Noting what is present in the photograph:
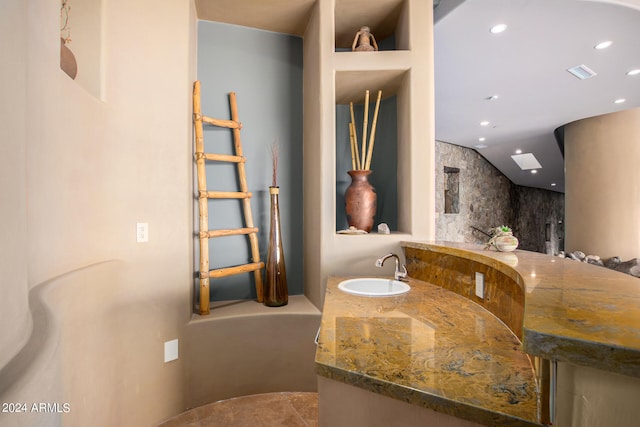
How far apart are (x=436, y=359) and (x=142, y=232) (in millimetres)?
1584

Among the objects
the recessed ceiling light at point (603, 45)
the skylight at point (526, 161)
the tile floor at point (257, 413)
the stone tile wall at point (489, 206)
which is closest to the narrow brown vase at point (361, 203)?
the tile floor at point (257, 413)

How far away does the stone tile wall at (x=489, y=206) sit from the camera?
7250 millimetres

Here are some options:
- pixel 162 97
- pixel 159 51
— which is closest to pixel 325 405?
pixel 162 97

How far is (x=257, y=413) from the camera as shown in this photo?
191 centimetres

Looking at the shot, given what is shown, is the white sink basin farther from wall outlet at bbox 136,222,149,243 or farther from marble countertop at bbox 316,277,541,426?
wall outlet at bbox 136,222,149,243

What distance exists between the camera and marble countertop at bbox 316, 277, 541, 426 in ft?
2.18

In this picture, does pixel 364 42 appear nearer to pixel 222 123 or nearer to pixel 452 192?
pixel 222 123

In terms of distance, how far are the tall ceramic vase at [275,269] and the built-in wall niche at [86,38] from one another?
1.12 metres

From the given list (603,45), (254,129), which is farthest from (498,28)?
(254,129)

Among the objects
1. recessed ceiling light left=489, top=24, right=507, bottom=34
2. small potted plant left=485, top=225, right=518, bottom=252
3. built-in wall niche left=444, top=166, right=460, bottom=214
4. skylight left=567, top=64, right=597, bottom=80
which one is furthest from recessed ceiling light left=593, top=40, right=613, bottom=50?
built-in wall niche left=444, top=166, right=460, bottom=214

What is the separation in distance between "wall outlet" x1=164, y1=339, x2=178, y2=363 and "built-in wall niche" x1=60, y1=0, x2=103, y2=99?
1348mm

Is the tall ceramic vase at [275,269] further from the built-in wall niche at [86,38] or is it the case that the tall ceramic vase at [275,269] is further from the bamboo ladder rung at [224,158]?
the built-in wall niche at [86,38]

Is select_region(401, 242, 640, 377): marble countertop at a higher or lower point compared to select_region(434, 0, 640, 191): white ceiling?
lower

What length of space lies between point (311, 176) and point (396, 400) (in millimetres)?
1695
